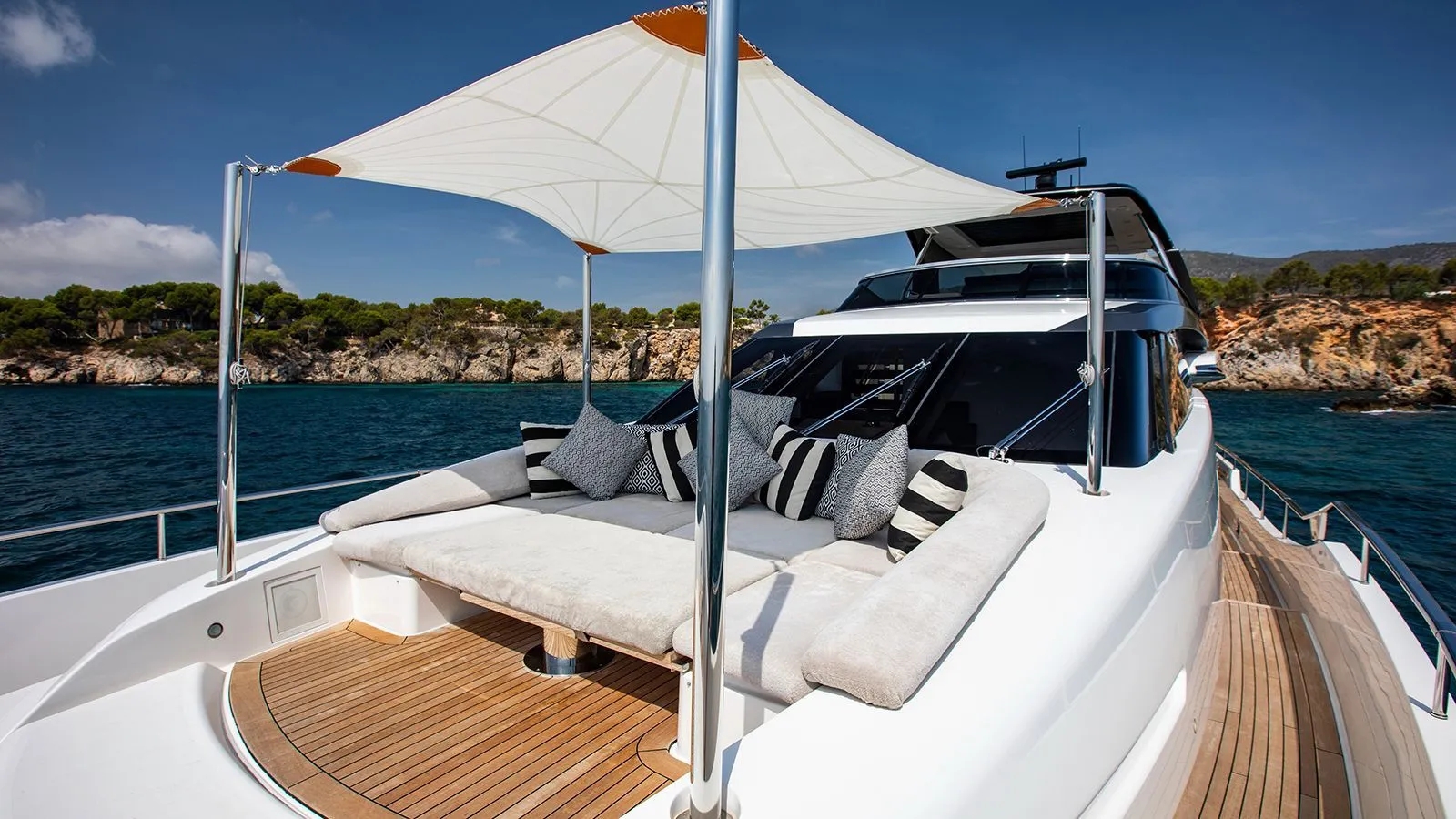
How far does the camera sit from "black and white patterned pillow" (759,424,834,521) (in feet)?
8.79

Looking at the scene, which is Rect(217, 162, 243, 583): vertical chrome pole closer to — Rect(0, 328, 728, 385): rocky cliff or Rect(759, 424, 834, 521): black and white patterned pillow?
Rect(759, 424, 834, 521): black and white patterned pillow

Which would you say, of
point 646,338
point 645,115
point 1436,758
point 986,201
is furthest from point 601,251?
point 646,338

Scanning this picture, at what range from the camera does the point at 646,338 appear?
53906 mm

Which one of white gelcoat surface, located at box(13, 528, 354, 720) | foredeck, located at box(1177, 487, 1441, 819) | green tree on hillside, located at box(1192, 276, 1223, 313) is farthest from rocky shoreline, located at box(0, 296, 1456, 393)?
white gelcoat surface, located at box(13, 528, 354, 720)

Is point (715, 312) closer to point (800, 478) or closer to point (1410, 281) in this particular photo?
point (800, 478)

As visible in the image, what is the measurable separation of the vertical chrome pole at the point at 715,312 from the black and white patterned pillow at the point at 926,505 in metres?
1.33

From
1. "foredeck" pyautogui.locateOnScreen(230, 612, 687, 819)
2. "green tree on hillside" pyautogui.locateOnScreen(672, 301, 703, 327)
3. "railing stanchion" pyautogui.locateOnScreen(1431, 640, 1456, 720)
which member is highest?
"green tree on hillside" pyautogui.locateOnScreen(672, 301, 703, 327)

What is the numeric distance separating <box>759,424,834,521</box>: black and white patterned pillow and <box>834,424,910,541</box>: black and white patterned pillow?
0.22m

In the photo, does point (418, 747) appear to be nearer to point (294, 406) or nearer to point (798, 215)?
point (798, 215)

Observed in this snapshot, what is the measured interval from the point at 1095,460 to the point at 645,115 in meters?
2.00

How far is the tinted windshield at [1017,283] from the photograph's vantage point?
357 cm

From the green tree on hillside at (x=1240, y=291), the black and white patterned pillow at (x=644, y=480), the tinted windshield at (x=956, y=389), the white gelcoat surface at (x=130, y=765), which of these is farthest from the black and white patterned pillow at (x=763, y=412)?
the green tree on hillside at (x=1240, y=291)

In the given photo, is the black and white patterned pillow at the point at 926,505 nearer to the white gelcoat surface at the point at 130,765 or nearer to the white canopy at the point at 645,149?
the white canopy at the point at 645,149

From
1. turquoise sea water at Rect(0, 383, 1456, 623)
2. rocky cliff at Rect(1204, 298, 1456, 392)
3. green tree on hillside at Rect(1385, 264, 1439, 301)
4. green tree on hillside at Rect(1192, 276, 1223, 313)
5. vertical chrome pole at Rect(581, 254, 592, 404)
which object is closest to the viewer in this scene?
vertical chrome pole at Rect(581, 254, 592, 404)
